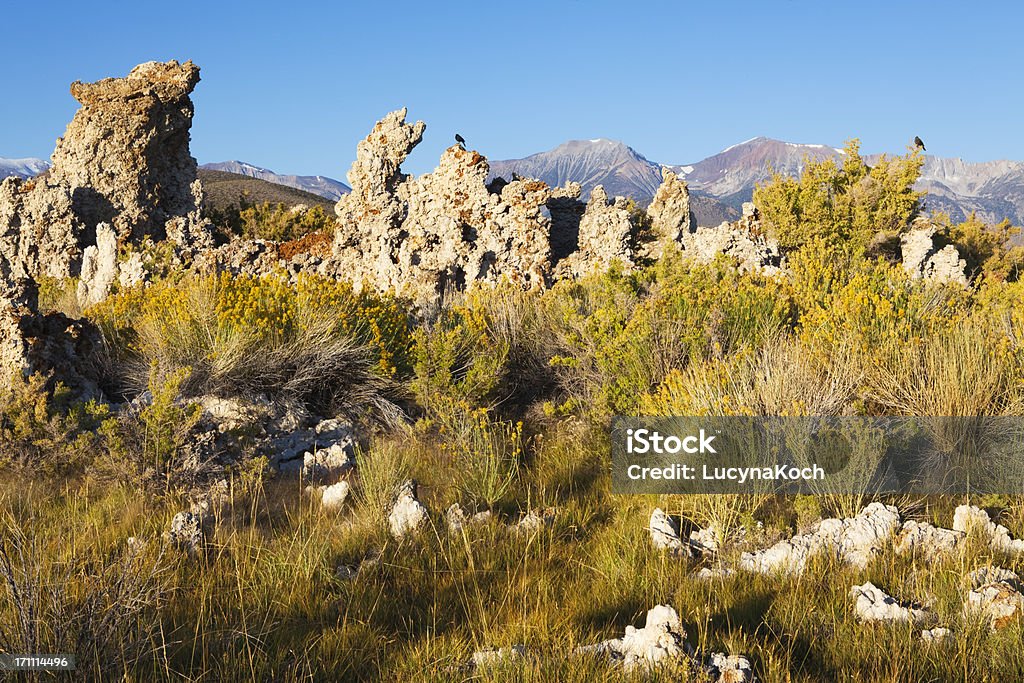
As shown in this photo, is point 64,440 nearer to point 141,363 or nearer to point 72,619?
point 141,363

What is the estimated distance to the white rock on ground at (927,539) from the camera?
11.1 ft

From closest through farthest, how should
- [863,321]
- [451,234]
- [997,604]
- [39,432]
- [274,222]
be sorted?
[997,604]
[39,432]
[863,321]
[451,234]
[274,222]

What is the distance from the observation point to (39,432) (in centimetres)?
445

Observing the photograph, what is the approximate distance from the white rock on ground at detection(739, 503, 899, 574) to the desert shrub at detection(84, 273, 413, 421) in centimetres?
306

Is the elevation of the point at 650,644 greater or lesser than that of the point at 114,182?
lesser

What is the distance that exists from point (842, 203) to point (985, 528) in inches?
407

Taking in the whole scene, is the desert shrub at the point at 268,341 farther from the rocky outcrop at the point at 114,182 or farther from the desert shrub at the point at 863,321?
the rocky outcrop at the point at 114,182

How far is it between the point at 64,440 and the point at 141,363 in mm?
1297

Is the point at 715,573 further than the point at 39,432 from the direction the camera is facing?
No

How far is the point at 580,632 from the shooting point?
2.80 meters

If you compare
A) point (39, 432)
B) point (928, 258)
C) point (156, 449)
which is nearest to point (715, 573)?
point (156, 449)

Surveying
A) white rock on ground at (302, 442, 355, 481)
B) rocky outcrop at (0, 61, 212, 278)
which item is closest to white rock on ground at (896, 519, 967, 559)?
white rock on ground at (302, 442, 355, 481)

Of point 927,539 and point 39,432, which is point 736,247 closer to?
point 927,539

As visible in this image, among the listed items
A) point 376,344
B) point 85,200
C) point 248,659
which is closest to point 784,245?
point 376,344
